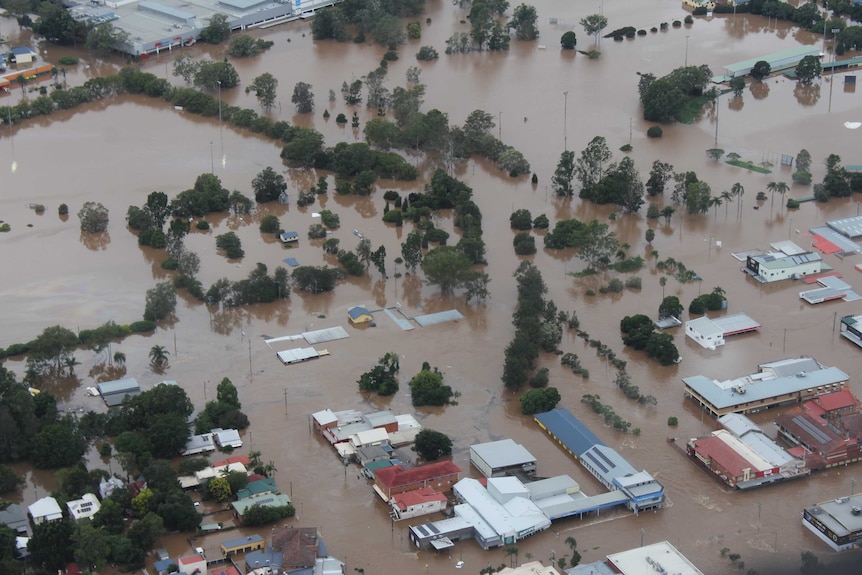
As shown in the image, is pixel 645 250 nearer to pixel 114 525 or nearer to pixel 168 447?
pixel 168 447

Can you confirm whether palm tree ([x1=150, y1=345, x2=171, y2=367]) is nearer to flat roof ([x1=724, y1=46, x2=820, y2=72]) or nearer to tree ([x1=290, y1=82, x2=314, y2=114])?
tree ([x1=290, y1=82, x2=314, y2=114])

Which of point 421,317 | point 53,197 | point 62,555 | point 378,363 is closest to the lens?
point 62,555

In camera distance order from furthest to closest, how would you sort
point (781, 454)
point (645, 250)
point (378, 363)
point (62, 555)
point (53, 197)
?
point (53, 197), point (645, 250), point (378, 363), point (781, 454), point (62, 555)

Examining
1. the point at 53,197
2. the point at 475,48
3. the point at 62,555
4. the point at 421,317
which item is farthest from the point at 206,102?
the point at 62,555

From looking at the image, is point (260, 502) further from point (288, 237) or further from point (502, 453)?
point (288, 237)

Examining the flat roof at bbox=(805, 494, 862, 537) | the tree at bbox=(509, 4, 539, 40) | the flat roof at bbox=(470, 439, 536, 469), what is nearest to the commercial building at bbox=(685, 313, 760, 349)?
the flat roof at bbox=(470, 439, 536, 469)

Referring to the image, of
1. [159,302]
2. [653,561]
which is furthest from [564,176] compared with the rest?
[653,561]
